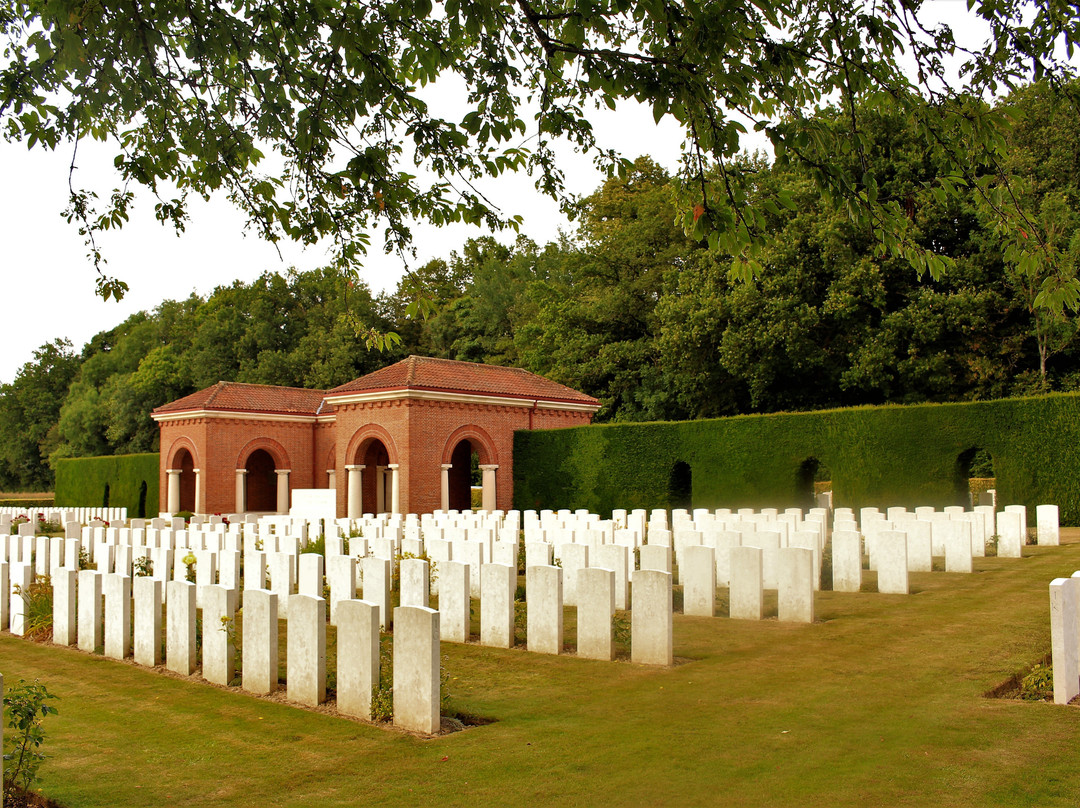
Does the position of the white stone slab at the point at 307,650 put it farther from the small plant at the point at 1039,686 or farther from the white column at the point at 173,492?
the white column at the point at 173,492

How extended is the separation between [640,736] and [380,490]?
30.5m

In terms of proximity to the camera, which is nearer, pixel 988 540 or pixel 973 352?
pixel 988 540

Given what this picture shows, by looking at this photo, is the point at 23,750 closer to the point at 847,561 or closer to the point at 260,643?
the point at 260,643

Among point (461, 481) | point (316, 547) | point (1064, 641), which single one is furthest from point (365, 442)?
point (1064, 641)

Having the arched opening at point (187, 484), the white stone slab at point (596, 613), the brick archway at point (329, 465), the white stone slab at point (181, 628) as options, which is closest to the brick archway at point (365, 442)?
the brick archway at point (329, 465)

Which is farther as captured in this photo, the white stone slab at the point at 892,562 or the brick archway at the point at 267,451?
the brick archway at the point at 267,451

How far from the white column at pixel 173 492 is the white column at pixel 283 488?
156 inches

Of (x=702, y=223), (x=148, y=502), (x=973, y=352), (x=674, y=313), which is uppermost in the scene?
(x=674, y=313)

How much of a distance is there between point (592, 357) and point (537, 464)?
1150cm

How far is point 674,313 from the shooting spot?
3344 cm

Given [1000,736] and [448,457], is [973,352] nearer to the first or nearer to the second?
[448,457]

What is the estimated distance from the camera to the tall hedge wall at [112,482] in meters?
37.8

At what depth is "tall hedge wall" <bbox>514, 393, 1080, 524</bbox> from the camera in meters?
19.0


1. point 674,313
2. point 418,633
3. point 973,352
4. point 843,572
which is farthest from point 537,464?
point 418,633
